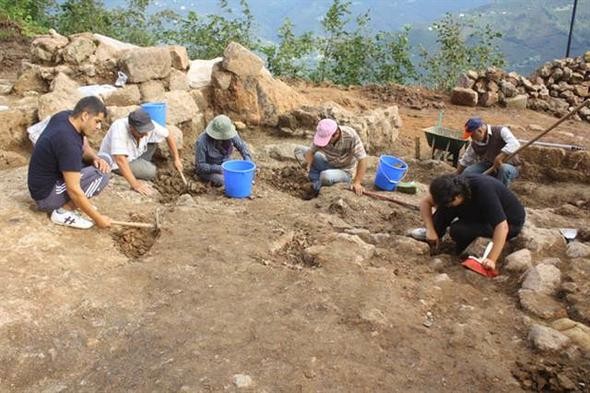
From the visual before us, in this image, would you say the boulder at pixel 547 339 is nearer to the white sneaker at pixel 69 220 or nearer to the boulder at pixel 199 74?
the white sneaker at pixel 69 220

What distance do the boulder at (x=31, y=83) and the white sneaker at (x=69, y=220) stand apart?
12.8 ft

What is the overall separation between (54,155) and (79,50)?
4125 millimetres

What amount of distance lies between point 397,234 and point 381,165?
3.89 ft

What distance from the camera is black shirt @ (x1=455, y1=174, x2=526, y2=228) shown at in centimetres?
400

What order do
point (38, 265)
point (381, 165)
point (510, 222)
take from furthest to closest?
point (381, 165) < point (510, 222) < point (38, 265)

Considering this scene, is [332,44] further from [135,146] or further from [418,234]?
[418,234]

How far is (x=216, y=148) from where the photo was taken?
578cm

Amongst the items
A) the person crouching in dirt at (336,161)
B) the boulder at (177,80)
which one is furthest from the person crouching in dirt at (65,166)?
the boulder at (177,80)

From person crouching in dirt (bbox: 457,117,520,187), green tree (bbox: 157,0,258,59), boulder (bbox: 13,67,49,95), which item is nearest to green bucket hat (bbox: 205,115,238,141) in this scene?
person crouching in dirt (bbox: 457,117,520,187)

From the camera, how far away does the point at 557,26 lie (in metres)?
43.2

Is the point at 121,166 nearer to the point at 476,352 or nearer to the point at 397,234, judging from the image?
the point at 397,234

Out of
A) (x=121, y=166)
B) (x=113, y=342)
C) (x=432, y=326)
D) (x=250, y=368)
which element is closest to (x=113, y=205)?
(x=121, y=166)

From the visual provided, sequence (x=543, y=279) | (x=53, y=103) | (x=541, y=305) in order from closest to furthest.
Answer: (x=541, y=305) → (x=543, y=279) → (x=53, y=103)

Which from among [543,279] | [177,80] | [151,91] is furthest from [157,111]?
[543,279]
